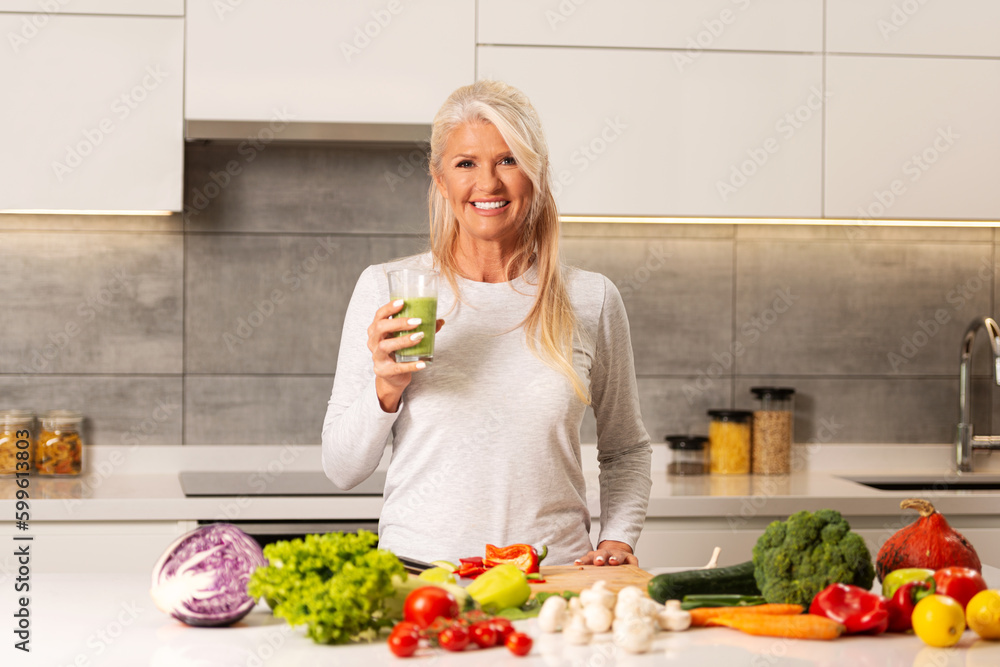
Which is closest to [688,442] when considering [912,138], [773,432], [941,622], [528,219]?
[773,432]

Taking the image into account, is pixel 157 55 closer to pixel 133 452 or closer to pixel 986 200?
pixel 133 452

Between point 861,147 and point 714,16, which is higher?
point 714,16

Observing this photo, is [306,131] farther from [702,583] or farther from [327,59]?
[702,583]

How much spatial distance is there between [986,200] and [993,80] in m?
0.33

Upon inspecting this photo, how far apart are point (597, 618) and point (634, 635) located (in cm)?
6

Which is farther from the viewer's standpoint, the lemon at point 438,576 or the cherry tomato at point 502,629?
the lemon at point 438,576

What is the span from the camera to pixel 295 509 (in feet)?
7.16

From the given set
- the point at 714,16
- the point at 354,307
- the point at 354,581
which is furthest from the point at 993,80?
the point at 354,581

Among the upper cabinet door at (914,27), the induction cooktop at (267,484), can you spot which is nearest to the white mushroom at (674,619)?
the induction cooktop at (267,484)

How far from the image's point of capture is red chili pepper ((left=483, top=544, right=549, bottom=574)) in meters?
1.24

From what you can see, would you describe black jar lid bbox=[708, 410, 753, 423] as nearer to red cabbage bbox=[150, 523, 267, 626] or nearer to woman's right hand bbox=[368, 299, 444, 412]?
woman's right hand bbox=[368, 299, 444, 412]

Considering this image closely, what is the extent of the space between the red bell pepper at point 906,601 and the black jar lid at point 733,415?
1.61m
